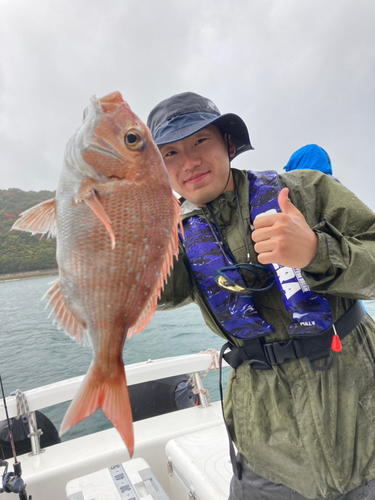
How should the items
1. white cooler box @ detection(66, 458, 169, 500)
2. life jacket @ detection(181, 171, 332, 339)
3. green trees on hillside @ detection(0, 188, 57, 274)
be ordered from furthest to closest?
white cooler box @ detection(66, 458, 169, 500), green trees on hillside @ detection(0, 188, 57, 274), life jacket @ detection(181, 171, 332, 339)

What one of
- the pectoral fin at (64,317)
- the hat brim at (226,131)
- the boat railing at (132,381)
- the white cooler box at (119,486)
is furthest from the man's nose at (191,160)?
the boat railing at (132,381)

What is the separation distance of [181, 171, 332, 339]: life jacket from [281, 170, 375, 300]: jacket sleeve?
18cm

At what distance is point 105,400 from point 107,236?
53 cm

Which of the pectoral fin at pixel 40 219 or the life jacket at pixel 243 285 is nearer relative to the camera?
the pectoral fin at pixel 40 219

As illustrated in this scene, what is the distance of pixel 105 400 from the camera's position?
1022 mm

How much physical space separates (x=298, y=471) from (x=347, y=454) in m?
0.25

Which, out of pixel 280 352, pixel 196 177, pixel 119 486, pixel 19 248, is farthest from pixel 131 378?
pixel 196 177

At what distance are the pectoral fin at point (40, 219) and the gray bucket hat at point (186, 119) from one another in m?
0.77

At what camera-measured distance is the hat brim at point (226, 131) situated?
166cm

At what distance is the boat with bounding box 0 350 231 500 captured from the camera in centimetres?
249

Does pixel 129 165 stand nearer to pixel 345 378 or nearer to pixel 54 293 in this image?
pixel 54 293

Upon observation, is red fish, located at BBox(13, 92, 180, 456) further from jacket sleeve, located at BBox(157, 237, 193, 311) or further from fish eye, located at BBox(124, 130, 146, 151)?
jacket sleeve, located at BBox(157, 237, 193, 311)

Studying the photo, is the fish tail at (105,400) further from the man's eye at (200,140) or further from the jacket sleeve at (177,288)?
the man's eye at (200,140)

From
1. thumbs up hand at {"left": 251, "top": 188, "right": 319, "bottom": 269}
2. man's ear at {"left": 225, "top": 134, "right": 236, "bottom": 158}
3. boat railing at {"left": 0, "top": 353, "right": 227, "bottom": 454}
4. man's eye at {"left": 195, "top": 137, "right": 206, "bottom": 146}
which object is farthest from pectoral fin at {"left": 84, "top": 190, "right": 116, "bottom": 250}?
boat railing at {"left": 0, "top": 353, "right": 227, "bottom": 454}
